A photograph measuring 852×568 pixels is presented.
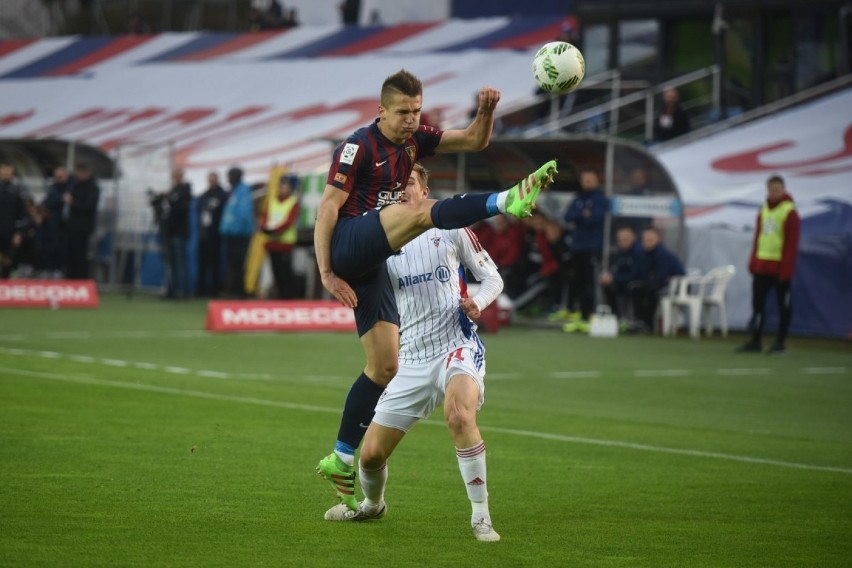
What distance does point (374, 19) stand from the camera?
39.6m

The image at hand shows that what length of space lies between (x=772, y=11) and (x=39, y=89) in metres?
20.5

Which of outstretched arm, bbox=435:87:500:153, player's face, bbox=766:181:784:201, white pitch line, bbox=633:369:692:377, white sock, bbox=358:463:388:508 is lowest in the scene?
Result: white pitch line, bbox=633:369:692:377

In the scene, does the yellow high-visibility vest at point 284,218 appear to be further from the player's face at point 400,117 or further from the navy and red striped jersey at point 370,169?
the player's face at point 400,117

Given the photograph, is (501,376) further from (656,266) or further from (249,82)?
(249,82)

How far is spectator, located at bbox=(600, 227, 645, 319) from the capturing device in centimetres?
2303

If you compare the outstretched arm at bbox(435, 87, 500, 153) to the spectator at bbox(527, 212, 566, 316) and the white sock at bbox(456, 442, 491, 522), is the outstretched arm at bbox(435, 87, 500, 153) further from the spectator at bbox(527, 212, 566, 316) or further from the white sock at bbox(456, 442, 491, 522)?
the spectator at bbox(527, 212, 566, 316)

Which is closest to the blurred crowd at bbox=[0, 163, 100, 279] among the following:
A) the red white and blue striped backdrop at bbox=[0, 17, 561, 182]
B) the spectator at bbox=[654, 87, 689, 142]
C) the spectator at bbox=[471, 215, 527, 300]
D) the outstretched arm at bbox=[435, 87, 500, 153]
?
the red white and blue striped backdrop at bbox=[0, 17, 561, 182]

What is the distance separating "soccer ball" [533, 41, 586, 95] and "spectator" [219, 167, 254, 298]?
1906 cm

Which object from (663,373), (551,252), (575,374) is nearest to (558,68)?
(575,374)

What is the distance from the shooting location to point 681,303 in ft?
76.1

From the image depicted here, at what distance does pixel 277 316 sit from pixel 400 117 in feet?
45.9

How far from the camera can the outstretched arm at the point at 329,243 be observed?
8117 millimetres

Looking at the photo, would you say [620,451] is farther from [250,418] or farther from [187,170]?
[187,170]

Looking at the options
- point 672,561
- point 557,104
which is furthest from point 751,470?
point 557,104
